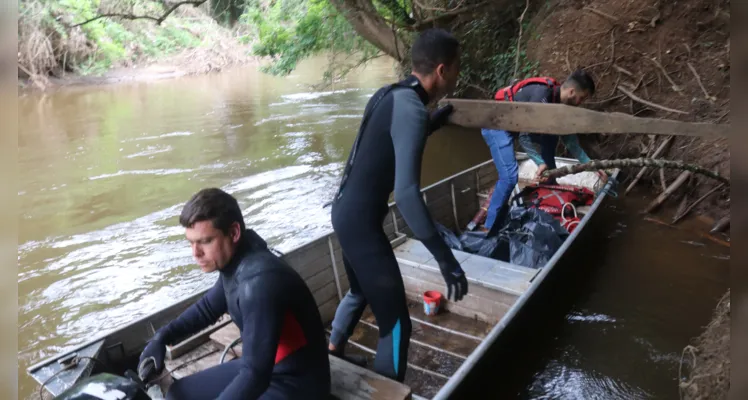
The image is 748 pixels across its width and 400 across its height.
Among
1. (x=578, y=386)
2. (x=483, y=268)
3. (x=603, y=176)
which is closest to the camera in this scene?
(x=578, y=386)

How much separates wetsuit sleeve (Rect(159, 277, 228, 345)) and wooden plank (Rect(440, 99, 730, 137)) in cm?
156

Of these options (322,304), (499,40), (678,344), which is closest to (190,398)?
(322,304)

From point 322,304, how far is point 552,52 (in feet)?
26.5

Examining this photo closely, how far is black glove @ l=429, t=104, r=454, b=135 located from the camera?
2630mm

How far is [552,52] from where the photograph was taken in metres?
9.87

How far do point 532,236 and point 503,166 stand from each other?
0.79 metres

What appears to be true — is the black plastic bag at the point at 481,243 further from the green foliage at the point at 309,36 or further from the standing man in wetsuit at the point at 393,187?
the green foliage at the point at 309,36

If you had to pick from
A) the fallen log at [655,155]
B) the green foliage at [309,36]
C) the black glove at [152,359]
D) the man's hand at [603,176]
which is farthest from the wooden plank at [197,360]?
the green foliage at [309,36]

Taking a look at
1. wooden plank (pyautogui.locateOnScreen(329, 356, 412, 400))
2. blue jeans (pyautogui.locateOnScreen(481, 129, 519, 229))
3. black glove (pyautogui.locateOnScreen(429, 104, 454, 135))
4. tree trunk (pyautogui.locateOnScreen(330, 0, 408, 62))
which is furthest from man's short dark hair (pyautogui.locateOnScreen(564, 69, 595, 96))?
tree trunk (pyautogui.locateOnScreen(330, 0, 408, 62))

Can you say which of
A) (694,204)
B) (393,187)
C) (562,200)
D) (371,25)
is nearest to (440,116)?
(393,187)

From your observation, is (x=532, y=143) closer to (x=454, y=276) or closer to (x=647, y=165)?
(x=647, y=165)

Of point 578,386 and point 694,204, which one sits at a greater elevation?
point 694,204

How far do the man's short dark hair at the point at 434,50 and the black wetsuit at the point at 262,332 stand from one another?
1187 mm

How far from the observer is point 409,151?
2.31m
